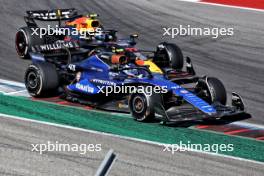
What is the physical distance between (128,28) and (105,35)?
25.5 feet

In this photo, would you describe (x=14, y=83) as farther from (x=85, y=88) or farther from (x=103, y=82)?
(x=103, y=82)

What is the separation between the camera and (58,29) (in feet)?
63.8

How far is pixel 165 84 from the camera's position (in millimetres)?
14938

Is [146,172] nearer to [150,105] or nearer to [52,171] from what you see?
[52,171]

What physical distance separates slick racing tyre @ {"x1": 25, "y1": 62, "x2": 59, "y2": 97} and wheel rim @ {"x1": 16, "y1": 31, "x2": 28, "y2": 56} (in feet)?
11.9

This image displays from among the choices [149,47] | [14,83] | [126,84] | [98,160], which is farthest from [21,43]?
[98,160]

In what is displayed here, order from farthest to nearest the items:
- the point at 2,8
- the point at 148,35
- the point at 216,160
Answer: the point at 2,8
the point at 148,35
the point at 216,160

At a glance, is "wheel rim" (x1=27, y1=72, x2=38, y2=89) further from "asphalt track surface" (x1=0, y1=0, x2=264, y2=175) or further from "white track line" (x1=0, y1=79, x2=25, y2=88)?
"asphalt track surface" (x1=0, y1=0, x2=264, y2=175)

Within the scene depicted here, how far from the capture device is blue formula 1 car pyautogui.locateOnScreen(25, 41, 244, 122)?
14578mm

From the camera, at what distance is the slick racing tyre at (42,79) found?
16.2m

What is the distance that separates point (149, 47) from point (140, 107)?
28.1 feet

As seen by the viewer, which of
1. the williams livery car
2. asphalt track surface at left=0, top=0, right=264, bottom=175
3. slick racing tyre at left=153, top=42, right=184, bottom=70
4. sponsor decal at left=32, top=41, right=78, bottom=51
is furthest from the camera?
the williams livery car

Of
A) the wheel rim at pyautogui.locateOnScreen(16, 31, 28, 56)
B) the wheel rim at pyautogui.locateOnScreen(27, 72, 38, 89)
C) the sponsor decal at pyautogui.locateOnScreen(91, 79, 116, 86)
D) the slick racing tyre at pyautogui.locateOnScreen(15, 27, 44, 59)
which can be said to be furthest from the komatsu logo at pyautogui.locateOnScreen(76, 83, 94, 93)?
the wheel rim at pyautogui.locateOnScreen(16, 31, 28, 56)

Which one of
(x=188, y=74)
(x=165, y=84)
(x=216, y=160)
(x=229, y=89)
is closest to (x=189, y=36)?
(x=229, y=89)
